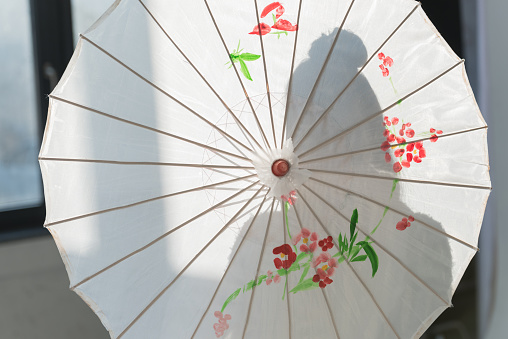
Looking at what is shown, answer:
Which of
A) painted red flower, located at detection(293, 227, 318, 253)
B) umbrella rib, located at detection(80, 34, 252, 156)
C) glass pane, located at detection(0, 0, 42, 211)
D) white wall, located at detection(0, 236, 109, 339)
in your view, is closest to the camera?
umbrella rib, located at detection(80, 34, 252, 156)

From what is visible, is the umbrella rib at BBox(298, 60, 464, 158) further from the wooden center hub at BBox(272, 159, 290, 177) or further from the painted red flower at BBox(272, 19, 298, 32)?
the painted red flower at BBox(272, 19, 298, 32)

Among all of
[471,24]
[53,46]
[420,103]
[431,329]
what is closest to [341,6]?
[420,103]

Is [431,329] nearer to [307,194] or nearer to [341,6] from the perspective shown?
[307,194]

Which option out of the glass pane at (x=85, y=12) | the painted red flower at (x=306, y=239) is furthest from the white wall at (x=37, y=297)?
the painted red flower at (x=306, y=239)

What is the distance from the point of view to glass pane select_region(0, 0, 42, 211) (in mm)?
1798

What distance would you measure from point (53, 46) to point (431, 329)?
1665mm

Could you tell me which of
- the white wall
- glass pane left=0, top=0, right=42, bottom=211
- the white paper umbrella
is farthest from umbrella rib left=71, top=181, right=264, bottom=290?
glass pane left=0, top=0, right=42, bottom=211

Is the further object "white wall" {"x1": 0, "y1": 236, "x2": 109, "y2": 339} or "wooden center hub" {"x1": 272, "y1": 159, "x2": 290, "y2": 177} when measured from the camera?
"white wall" {"x1": 0, "y1": 236, "x2": 109, "y2": 339}

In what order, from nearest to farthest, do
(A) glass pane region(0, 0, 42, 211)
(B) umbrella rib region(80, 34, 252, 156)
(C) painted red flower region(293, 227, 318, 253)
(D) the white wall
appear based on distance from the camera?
(B) umbrella rib region(80, 34, 252, 156) → (C) painted red flower region(293, 227, 318, 253) → (D) the white wall → (A) glass pane region(0, 0, 42, 211)

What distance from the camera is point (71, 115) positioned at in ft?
3.37

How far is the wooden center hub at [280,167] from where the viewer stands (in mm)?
1076

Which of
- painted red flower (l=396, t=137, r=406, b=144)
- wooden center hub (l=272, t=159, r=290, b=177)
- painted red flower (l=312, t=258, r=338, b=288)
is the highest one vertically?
painted red flower (l=396, t=137, r=406, b=144)

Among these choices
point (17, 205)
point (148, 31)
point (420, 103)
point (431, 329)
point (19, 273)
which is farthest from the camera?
point (431, 329)

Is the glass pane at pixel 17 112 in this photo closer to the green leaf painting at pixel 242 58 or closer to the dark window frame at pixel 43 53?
the dark window frame at pixel 43 53
